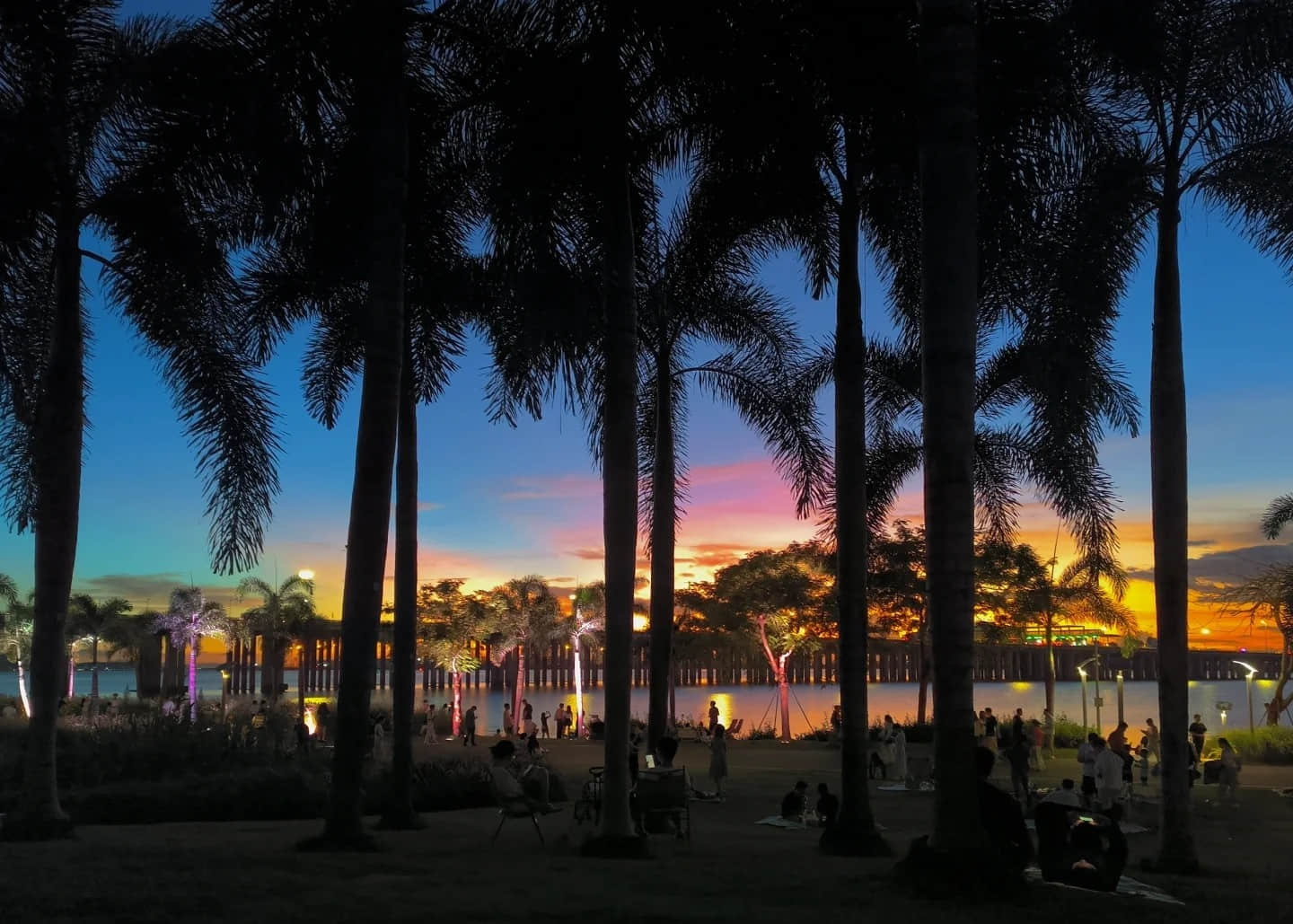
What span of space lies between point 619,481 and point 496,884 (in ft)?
15.7

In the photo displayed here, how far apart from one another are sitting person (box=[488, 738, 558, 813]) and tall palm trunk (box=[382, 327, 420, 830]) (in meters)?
2.33

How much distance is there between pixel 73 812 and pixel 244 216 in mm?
8599

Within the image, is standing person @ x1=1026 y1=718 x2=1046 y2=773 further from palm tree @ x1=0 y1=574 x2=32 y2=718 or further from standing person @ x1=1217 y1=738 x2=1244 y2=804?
palm tree @ x1=0 y1=574 x2=32 y2=718

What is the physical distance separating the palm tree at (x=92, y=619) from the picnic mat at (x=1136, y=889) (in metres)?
71.4

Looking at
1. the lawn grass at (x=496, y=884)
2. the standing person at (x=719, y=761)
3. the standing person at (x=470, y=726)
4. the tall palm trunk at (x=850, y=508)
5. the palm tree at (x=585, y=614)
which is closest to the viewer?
the lawn grass at (x=496, y=884)

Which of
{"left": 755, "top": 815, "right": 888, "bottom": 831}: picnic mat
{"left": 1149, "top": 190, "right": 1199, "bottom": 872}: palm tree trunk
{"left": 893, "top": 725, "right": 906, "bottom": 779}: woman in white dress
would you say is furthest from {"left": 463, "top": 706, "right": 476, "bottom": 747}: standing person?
{"left": 1149, "top": 190, "right": 1199, "bottom": 872}: palm tree trunk

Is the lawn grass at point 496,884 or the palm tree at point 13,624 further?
the palm tree at point 13,624

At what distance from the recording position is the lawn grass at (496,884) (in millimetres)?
7625

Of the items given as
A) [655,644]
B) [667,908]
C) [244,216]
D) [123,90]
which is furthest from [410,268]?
[667,908]

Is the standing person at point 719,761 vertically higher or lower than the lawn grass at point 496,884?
lower

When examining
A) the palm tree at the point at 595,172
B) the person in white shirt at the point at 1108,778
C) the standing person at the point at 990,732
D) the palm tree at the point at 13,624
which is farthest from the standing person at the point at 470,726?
the palm tree at the point at 13,624

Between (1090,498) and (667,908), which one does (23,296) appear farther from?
(1090,498)

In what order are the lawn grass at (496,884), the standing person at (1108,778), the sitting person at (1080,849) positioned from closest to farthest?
1. the lawn grass at (496,884)
2. the sitting person at (1080,849)
3. the standing person at (1108,778)

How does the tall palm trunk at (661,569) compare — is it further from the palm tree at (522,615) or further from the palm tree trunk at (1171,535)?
the palm tree at (522,615)
